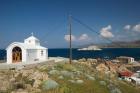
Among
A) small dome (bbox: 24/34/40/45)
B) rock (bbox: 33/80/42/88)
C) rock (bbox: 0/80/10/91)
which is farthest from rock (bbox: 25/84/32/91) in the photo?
small dome (bbox: 24/34/40/45)

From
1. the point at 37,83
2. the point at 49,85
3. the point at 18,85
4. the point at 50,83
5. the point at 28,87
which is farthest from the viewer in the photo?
the point at 37,83

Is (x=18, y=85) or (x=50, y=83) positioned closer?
(x=18, y=85)

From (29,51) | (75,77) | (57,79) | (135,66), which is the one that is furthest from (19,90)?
(135,66)

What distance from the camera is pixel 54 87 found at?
84.5 ft

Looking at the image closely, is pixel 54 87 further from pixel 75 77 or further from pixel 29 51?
pixel 29 51

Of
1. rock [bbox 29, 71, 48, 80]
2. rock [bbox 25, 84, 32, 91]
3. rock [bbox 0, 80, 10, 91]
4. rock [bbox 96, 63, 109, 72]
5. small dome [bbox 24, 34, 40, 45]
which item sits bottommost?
rock [bbox 96, 63, 109, 72]

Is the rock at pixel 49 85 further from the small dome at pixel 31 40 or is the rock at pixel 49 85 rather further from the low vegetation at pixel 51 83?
the small dome at pixel 31 40

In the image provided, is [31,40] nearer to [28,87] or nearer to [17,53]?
[17,53]

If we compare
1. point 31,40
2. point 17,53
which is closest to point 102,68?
point 31,40

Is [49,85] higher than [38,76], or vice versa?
[38,76]

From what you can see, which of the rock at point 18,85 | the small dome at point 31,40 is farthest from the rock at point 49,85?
the small dome at point 31,40

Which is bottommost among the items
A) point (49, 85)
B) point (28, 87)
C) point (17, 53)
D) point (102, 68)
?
point (102, 68)

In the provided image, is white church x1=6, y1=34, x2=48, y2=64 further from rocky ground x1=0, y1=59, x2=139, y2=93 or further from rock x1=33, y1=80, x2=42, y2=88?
rock x1=33, y1=80, x2=42, y2=88

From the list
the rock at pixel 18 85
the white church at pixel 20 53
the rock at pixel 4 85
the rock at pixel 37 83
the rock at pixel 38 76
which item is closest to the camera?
the rock at pixel 4 85
